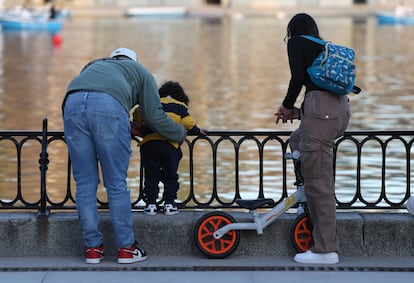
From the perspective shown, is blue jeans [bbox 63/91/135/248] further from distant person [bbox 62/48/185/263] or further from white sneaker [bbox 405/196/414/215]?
white sneaker [bbox 405/196/414/215]

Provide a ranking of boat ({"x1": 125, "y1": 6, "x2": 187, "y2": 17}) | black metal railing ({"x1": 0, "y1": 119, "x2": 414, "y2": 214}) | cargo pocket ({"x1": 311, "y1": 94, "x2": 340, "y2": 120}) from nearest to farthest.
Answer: cargo pocket ({"x1": 311, "y1": 94, "x2": 340, "y2": 120})
black metal railing ({"x1": 0, "y1": 119, "x2": 414, "y2": 214})
boat ({"x1": 125, "y1": 6, "x2": 187, "y2": 17})

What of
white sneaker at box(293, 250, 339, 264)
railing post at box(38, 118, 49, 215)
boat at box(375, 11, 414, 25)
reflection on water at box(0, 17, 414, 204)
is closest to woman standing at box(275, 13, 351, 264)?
white sneaker at box(293, 250, 339, 264)

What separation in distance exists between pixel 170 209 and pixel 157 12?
93.2 metres

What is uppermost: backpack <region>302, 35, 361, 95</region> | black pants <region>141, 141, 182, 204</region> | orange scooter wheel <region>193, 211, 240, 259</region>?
backpack <region>302, 35, 361, 95</region>

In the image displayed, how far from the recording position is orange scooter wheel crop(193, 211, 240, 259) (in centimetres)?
740

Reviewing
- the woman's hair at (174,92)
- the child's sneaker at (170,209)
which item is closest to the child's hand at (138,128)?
the woman's hair at (174,92)

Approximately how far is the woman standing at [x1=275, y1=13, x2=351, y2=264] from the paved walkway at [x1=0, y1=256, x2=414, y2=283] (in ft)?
0.85

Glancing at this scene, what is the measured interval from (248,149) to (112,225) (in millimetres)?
9751

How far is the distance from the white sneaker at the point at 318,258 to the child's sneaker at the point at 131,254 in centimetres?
111

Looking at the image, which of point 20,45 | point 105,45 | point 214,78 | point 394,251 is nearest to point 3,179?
point 394,251

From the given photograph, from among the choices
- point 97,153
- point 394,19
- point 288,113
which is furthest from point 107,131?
point 394,19

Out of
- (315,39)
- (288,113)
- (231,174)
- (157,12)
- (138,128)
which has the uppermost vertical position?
(157,12)

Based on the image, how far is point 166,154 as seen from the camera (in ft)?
24.6

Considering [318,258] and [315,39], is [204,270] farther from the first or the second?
[315,39]
